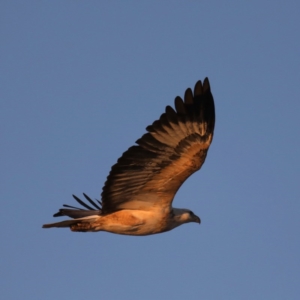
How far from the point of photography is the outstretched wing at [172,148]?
1174 centimetres

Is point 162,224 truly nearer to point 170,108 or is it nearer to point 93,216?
point 93,216

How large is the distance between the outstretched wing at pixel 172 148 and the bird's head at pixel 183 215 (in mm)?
633

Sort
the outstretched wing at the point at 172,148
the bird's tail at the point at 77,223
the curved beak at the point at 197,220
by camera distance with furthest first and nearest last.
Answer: the curved beak at the point at 197,220 → the bird's tail at the point at 77,223 → the outstretched wing at the point at 172,148

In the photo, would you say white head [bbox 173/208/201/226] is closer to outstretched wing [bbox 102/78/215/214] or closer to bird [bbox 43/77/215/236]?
bird [bbox 43/77/215/236]

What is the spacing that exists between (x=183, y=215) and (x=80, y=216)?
1.78 meters

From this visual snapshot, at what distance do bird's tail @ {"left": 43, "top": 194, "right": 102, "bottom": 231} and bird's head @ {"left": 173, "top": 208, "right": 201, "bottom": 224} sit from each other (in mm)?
1071

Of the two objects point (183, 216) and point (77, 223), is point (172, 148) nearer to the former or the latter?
point (183, 216)

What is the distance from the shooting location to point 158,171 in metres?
12.0

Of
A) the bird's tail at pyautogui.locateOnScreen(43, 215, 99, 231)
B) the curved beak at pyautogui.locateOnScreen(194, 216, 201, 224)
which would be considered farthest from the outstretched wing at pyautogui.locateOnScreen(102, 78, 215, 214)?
the curved beak at pyautogui.locateOnScreen(194, 216, 201, 224)

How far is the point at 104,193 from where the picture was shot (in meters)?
12.3

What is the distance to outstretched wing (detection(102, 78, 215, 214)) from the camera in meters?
11.7

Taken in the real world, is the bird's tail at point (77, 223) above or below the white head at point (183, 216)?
above

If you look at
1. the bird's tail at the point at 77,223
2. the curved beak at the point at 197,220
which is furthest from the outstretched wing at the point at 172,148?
the curved beak at the point at 197,220

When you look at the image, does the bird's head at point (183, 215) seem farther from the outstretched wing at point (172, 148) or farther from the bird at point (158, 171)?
the outstretched wing at point (172, 148)
